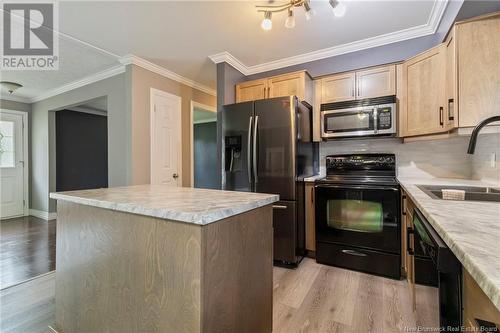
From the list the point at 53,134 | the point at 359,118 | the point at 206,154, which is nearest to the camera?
the point at 359,118

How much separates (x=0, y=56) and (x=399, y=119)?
473 cm

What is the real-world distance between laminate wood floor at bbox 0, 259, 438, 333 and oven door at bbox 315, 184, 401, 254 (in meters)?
0.34

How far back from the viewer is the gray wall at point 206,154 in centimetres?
649

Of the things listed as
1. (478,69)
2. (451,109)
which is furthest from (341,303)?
(478,69)

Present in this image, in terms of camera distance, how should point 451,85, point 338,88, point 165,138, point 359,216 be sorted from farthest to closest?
1. point 165,138
2. point 338,88
3. point 359,216
4. point 451,85

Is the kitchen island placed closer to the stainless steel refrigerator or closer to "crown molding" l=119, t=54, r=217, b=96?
the stainless steel refrigerator

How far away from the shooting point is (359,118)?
2.51 m

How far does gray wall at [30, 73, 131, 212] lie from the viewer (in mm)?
3203

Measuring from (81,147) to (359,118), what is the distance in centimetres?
561

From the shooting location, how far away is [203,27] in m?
2.37

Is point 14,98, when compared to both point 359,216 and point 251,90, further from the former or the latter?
point 359,216

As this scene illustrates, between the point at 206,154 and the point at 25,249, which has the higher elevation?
the point at 206,154

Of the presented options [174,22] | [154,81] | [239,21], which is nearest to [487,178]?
[239,21]

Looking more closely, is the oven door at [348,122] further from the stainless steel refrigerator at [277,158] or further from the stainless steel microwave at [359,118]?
the stainless steel refrigerator at [277,158]
